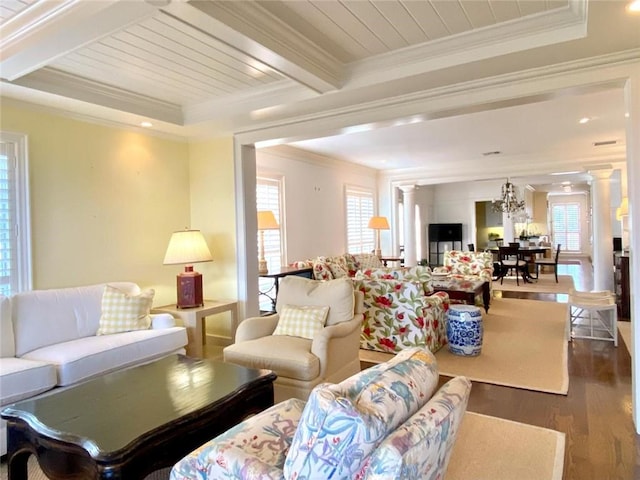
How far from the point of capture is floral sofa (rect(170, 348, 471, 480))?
112 centimetres

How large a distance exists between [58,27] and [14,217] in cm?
184

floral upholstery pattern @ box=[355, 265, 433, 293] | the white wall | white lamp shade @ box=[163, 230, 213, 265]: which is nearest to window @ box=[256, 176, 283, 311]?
the white wall

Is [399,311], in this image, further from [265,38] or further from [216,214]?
[265,38]

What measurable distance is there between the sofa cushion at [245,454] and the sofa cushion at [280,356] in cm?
124

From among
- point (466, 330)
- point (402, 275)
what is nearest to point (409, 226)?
point (402, 275)

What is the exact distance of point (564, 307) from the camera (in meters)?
6.57

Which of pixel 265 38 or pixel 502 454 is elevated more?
pixel 265 38

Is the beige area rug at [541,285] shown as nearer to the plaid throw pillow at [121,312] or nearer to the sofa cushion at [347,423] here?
the plaid throw pillow at [121,312]

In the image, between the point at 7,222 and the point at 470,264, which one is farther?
the point at 470,264

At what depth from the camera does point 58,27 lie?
91.4 inches

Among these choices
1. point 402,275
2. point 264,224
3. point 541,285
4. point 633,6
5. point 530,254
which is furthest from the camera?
point 530,254

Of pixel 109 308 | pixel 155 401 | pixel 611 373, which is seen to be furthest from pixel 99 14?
pixel 611 373

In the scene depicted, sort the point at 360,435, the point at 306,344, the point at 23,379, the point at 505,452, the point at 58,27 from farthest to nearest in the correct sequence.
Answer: the point at 306,344 < the point at 23,379 < the point at 505,452 < the point at 58,27 < the point at 360,435

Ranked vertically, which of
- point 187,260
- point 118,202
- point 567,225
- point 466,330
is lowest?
point 466,330
